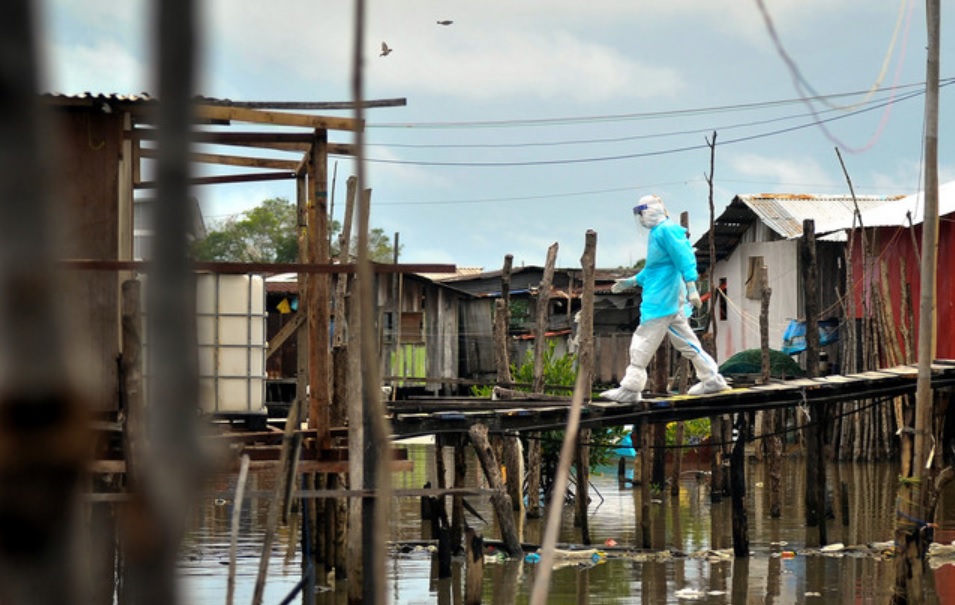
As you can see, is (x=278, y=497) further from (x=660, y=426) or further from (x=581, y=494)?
(x=660, y=426)

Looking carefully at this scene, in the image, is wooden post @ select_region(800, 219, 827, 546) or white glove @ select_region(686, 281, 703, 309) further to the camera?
wooden post @ select_region(800, 219, 827, 546)

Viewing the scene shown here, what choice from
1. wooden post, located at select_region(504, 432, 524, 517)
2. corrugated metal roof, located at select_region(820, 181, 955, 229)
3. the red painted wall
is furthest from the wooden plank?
corrugated metal roof, located at select_region(820, 181, 955, 229)

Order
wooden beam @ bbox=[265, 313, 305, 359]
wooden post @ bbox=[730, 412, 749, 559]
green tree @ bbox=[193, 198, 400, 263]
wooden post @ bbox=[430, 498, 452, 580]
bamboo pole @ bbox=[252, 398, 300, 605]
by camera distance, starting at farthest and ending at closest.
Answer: green tree @ bbox=[193, 198, 400, 263], wooden post @ bbox=[730, 412, 749, 559], wooden post @ bbox=[430, 498, 452, 580], wooden beam @ bbox=[265, 313, 305, 359], bamboo pole @ bbox=[252, 398, 300, 605]

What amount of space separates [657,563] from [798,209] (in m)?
17.4

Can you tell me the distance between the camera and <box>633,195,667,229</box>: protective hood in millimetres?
12789

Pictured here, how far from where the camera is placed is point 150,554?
30.2 inches

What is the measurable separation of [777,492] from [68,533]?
1722cm

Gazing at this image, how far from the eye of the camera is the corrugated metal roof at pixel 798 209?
27688 mm

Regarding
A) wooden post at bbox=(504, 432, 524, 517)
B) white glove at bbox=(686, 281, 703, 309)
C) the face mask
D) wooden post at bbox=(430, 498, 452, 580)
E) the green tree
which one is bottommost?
wooden post at bbox=(430, 498, 452, 580)

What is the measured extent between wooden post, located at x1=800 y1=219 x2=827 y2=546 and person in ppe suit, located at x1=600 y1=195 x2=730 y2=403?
1.87m

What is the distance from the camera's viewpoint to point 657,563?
13.5 meters

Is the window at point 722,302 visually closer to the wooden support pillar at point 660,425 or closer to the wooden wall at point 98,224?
Answer: the wooden support pillar at point 660,425

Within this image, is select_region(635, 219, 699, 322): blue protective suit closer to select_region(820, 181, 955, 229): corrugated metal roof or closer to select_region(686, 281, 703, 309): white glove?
select_region(686, 281, 703, 309): white glove

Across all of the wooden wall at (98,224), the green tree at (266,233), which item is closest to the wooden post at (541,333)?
the wooden wall at (98,224)
